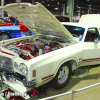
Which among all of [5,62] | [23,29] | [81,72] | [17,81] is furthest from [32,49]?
[23,29]

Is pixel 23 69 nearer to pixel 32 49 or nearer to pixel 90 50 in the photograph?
pixel 32 49

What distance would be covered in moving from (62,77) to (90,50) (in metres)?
1.09

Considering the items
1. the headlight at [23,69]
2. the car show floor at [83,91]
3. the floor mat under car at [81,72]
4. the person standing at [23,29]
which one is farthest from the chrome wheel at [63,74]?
the person standing at [23,29]

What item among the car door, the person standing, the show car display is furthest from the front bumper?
the person standing

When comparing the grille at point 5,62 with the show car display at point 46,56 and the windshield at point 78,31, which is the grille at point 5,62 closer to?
the show car display at point 46,56

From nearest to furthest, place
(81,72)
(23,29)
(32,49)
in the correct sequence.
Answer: (32,49), (81,72), (23,29)

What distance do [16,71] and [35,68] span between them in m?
0.45

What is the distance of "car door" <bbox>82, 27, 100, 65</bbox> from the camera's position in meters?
3.39

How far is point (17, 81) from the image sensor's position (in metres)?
2.46

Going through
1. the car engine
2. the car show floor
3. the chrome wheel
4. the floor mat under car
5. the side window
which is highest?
the side window

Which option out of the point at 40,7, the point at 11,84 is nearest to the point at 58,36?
the point at 40,7

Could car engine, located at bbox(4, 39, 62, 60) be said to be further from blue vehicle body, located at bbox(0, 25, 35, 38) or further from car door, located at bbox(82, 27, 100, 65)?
blue vehicle body, located at bbox(0, 25, 35, 38)

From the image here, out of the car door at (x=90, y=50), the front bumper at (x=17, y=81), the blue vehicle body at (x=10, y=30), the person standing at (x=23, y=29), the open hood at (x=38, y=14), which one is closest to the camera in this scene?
the front bumper at (x=17, y=81)

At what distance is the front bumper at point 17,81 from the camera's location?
2.29m
